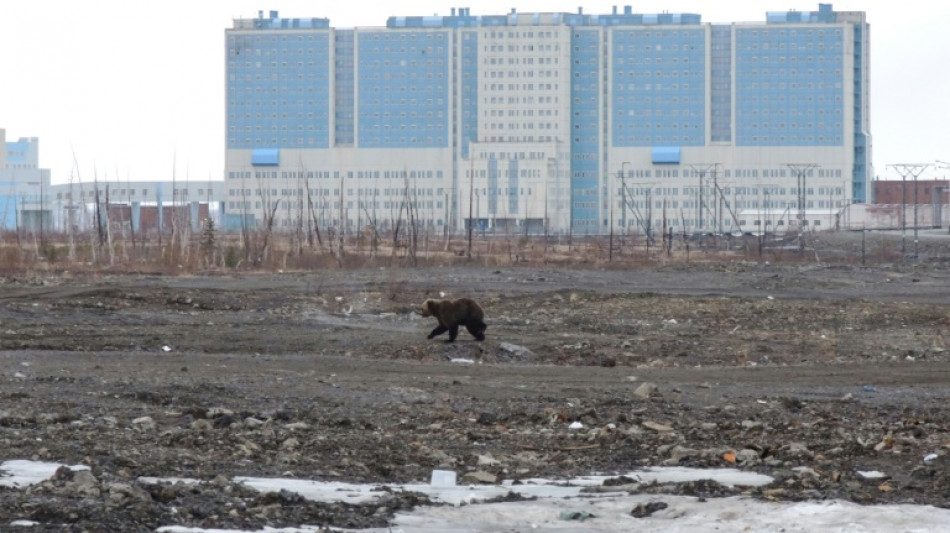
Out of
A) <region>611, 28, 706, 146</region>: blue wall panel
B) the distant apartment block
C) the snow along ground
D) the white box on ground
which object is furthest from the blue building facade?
the snow along ground

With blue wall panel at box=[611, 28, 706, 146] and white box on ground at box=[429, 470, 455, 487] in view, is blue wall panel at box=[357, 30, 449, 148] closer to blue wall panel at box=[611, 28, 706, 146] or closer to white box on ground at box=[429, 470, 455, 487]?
blue wall panel at box=[611, 28, 706, 146]

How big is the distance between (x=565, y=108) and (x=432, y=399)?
12970 cm

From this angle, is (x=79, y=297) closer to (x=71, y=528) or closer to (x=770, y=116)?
(x=71, y=528)

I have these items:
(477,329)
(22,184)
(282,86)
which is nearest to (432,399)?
(477,329)

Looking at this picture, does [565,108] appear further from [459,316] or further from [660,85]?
[459,316]

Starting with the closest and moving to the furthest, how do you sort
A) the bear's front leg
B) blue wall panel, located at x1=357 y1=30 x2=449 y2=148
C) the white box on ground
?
1. the white box on ground
2. the bear's front leg
3. blue wall panel, located at x1=357 y1=30 x2=449 y2=148

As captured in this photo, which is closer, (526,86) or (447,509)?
(447,509)

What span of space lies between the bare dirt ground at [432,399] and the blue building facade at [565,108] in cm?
11242

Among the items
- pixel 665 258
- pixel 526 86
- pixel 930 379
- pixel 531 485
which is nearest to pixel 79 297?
pixel 930 379

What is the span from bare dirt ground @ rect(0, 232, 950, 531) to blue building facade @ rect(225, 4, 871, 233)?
112424mm

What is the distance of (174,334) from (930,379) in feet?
36.8

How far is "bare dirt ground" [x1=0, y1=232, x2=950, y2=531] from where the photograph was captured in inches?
353

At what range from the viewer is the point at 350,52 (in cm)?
14450

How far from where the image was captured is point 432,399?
14.0 meters
